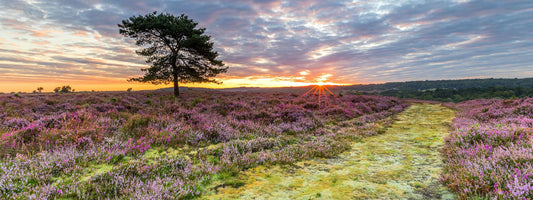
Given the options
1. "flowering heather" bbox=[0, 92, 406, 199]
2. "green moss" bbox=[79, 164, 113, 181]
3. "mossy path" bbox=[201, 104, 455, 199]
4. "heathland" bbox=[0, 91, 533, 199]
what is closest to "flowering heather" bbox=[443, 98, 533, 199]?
"heathland" bbox=[0, 91, 533, 199]

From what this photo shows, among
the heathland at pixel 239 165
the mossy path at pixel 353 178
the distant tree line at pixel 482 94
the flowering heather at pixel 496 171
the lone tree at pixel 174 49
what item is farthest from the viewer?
the distant tree line at pixel 482 94

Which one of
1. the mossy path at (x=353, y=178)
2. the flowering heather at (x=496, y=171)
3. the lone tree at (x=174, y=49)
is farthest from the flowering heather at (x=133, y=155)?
the lone tree at (x=174, y=49)

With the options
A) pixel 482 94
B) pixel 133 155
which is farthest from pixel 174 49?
pixel 482 94

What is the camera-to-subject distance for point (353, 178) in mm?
4234

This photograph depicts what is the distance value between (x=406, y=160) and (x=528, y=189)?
103 inches

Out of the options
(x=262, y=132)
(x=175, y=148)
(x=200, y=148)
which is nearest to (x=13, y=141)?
(x=175, y=148)

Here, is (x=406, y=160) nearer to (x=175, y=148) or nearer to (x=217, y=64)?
(x=175, y=148)

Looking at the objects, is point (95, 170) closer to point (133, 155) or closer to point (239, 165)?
point (133, 155)

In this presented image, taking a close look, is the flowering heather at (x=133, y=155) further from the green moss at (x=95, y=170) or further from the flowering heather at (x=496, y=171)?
the flowering heather at (x=496, y=171)

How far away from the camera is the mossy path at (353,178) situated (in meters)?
3.59

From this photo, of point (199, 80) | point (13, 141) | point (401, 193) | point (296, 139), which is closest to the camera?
point (401, 193)

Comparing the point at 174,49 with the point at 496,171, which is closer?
the point at 496,171

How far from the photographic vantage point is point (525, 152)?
3957 mm

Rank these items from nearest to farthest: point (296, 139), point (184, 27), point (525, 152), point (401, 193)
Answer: point (401, 193) < point (525, 152) < point (296, 139) < point (184, 27)
